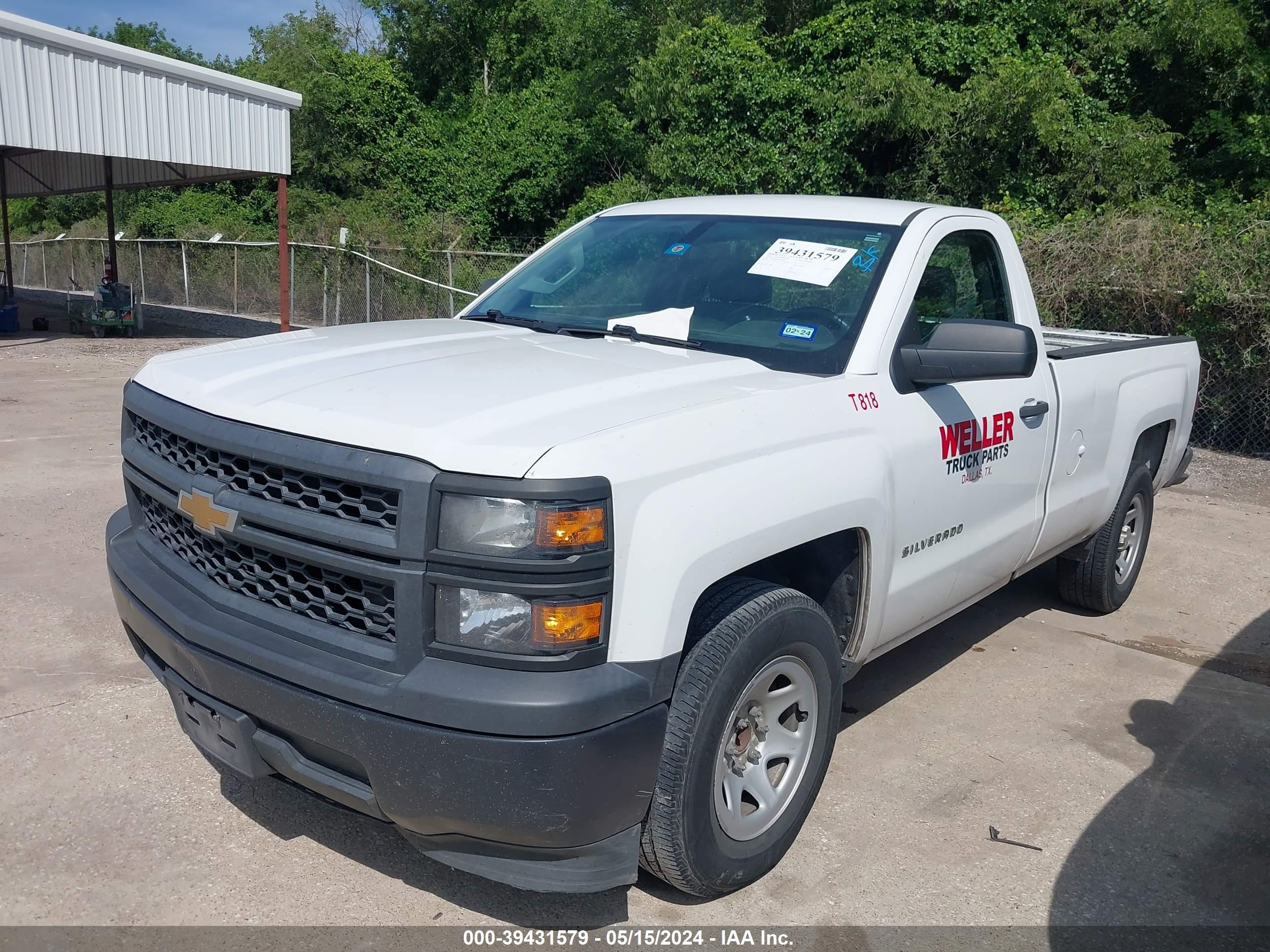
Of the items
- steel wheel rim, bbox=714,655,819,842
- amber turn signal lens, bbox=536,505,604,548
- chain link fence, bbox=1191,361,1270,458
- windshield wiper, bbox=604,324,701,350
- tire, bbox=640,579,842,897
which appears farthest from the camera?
chain link fence, bbox=1191,361,1270,458

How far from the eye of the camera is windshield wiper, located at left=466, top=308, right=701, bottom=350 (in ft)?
12.4

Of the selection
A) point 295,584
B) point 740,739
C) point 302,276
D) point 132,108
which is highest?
point 132,108

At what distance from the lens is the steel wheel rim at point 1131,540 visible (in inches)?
231

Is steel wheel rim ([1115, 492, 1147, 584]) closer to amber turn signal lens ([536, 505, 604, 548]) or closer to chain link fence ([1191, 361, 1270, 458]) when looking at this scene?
amber turn signal lens ([536, 505, 604, 548])

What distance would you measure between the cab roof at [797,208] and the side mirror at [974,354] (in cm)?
66

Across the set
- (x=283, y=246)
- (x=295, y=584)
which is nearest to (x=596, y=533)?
(x=295, y=584)

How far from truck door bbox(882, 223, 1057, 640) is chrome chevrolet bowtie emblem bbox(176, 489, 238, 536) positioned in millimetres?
1981

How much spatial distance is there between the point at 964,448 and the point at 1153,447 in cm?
272

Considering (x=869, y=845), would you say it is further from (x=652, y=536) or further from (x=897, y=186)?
(x=897, y=186)

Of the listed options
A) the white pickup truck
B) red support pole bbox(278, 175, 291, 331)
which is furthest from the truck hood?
red support pole bbox(278, 175, 291, 331)

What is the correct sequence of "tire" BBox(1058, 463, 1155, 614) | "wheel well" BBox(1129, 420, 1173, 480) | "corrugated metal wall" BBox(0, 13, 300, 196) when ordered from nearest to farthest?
"tire" BBox(1058, 463, 1155, 614) → "wheel well" BBox(1129, 420, 1173, 480) → "corrugated metal wall" BBox(0, 13, 300, 196)

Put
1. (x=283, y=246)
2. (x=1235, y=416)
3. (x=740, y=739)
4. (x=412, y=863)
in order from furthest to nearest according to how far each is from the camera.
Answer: (x=283, y=246), (x=1235, y=416), (x=412, y=863), (x=740, y=739)

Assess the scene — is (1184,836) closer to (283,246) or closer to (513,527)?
(513,527)

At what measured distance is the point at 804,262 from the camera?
3.89 m
